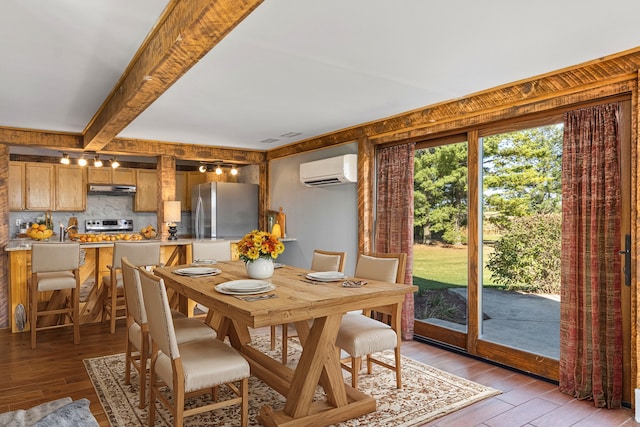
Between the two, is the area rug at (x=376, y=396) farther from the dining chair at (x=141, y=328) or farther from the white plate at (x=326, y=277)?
the white plate at (x=326, y=277)

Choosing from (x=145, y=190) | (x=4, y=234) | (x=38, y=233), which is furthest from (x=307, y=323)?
(x=145, y=190)

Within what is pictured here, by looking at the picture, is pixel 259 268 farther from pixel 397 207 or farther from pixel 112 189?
pixel 112 189

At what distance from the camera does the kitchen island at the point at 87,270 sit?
4.66m

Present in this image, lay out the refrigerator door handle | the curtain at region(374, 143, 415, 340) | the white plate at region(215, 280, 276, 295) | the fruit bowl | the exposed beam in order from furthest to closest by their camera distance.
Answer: the refrigerator door handle
the fruit bowl
the curtain at region(374, 143, 415, 340)
the white plate at region(215, 280, 276, 295)
the exposed beam

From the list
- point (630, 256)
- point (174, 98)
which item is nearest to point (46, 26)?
point (174, 98)

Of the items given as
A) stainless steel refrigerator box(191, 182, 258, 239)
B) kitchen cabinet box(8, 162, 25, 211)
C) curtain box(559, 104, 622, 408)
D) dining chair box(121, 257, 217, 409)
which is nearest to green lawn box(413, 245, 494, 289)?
curtain box(559, 104, 622, 408)

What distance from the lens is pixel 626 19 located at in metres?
2.23

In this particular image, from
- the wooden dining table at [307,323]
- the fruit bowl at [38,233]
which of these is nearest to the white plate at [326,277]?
the wooden dining table at [307,323]

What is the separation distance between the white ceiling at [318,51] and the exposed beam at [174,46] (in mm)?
90

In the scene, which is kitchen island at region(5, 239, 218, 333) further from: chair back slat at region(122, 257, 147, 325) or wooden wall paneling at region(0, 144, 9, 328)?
chair back slat at region(122, 257, 147, 325)

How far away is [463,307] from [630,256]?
1636mm

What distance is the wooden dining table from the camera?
7.38 feet

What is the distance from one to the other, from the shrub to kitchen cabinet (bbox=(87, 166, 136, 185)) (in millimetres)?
6181

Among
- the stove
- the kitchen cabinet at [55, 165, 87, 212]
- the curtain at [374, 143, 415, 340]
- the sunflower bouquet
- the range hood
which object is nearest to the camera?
the sunflower bouquet
